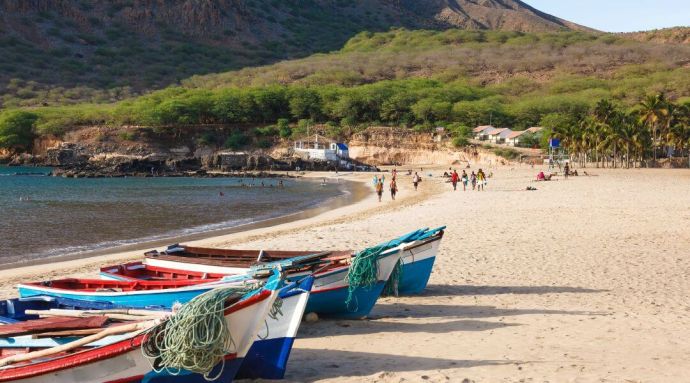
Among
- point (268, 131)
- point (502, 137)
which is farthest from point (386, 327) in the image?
point (268, 131)

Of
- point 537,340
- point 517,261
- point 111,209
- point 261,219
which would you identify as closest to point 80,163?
point 111,209

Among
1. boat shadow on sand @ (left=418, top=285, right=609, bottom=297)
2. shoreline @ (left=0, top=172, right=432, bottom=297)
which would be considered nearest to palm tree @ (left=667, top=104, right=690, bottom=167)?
shoreline @ (left=0, top=172, right=432, bottom=297)

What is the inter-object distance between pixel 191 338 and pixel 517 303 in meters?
7.17

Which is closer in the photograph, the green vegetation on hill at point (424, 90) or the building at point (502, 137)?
the building at point (502, 137)

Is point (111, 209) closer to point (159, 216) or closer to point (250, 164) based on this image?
point (159, 216)

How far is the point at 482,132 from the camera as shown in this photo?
95.8 metres

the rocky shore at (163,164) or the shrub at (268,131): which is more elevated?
the shrub at (268,131)

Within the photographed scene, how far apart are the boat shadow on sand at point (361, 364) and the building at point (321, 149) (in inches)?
3253

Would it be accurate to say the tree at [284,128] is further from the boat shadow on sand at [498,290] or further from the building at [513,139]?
the boat shadow on sand at [498,290]

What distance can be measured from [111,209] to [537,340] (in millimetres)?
34442

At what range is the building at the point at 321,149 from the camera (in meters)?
92.8

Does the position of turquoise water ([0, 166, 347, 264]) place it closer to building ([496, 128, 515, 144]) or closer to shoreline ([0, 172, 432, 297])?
shoreline ([0, 172, 432, 297])

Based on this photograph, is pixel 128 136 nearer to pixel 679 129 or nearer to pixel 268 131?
pixel 268 131

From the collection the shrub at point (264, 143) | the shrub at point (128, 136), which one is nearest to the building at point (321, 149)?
the shrub at point (264, 143)
